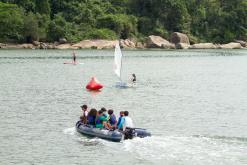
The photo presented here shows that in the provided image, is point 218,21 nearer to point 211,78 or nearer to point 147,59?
point 147,59

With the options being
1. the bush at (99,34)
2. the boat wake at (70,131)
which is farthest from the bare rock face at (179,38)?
the boat wake at (70,131)

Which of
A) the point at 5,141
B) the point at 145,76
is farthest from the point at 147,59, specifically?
the point at 5,141

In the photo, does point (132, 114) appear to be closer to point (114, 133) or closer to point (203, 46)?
point (114, 133)

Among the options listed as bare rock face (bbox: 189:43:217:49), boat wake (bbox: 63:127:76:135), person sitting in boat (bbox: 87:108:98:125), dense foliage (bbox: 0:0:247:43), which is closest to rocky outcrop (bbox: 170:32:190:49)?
bare rock face (bbox: 189:43:217:49)

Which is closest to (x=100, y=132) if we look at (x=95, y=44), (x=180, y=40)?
(x=95, y=44)

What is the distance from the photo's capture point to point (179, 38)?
154 meters

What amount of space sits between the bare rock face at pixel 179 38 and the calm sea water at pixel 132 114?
63481mm

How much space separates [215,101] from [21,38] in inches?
3600

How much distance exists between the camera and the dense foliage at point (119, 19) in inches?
5566

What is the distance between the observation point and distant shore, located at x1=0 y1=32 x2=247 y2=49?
140 meters

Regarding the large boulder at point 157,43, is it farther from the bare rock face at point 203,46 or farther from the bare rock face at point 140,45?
the bare rock face at point 203,46

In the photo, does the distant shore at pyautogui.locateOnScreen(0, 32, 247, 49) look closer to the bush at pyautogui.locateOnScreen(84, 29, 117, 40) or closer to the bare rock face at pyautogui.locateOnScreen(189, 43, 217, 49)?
the bare rock face at pyautogui.locateOnScreen(189, 43, 217, 49)

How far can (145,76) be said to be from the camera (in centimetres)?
7975

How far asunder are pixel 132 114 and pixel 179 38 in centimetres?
10870
